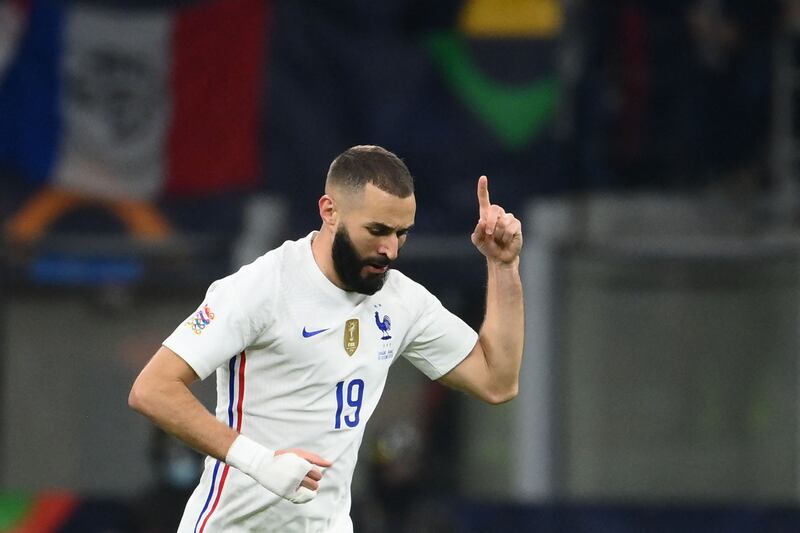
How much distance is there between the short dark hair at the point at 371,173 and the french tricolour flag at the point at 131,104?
6.26 metres

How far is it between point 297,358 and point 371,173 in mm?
631

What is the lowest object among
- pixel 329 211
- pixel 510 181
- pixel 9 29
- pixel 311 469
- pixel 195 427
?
pixel 311 469

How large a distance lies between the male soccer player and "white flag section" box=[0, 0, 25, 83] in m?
6.54

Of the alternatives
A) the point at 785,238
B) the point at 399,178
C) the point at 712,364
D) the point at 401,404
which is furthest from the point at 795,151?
the point at 399,178

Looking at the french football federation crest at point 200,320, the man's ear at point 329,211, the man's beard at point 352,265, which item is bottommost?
the french football federation crest at point 200,320

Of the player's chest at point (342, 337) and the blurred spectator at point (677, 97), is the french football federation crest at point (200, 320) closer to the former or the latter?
the player's chest at point (342, 337)

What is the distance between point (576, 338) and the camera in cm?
1173

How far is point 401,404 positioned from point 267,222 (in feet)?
5.12

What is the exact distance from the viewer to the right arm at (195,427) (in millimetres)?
5234

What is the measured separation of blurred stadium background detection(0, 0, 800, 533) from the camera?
11.6 metres

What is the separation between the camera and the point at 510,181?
38.2ft

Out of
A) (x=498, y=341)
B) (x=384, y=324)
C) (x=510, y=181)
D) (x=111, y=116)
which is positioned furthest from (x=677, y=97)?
(x=384, y=324)

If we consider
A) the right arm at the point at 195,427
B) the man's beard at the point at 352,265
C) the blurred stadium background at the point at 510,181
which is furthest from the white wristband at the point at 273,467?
the blurred stadium background at the point at 510,181

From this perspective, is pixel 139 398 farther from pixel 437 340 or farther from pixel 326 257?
pixel 437 340
